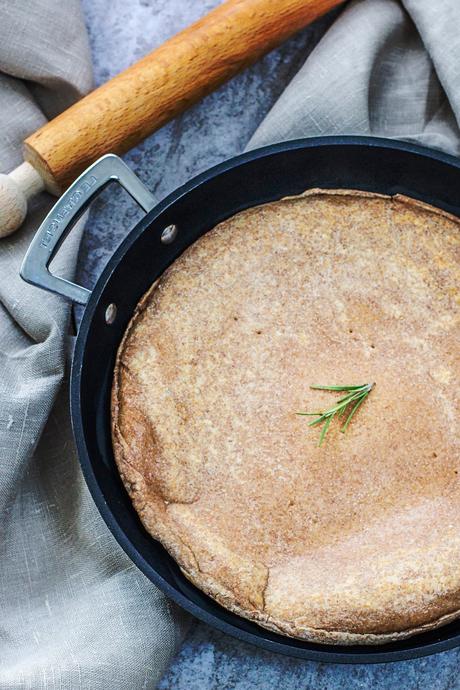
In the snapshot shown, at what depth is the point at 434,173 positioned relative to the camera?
191 centimetres

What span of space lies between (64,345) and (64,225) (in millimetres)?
333

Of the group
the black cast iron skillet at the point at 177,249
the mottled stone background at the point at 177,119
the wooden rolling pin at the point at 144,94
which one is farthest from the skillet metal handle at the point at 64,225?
the mottled stone background at the point at 177,119

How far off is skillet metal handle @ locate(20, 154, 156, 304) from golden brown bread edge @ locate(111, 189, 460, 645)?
189 millimetres

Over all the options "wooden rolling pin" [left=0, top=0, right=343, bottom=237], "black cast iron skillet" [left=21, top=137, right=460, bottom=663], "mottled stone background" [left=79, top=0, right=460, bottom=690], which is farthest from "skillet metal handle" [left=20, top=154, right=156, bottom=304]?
"mottled stone background" [left=79, top=0, right=460, bottom=690]

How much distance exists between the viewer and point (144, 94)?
1.98 m

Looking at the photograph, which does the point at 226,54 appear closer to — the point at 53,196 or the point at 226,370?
the point at 53,196

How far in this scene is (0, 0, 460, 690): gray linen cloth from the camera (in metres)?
Answer: 1.98

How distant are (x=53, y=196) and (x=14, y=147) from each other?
149 mm

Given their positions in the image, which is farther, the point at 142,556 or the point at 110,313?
the point at 110,313

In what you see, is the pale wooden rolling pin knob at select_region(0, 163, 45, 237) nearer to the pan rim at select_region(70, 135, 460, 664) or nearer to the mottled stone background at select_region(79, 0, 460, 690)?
the mottled stone background at select_region(79, 0, 460, 690)

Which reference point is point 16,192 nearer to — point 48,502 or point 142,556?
point 48,502

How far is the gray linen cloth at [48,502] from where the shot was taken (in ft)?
6.44

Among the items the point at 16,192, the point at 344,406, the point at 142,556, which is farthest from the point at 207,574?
the point at 16,192

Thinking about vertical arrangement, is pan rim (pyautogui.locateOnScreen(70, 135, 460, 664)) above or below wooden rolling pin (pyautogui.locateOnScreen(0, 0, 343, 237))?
below
